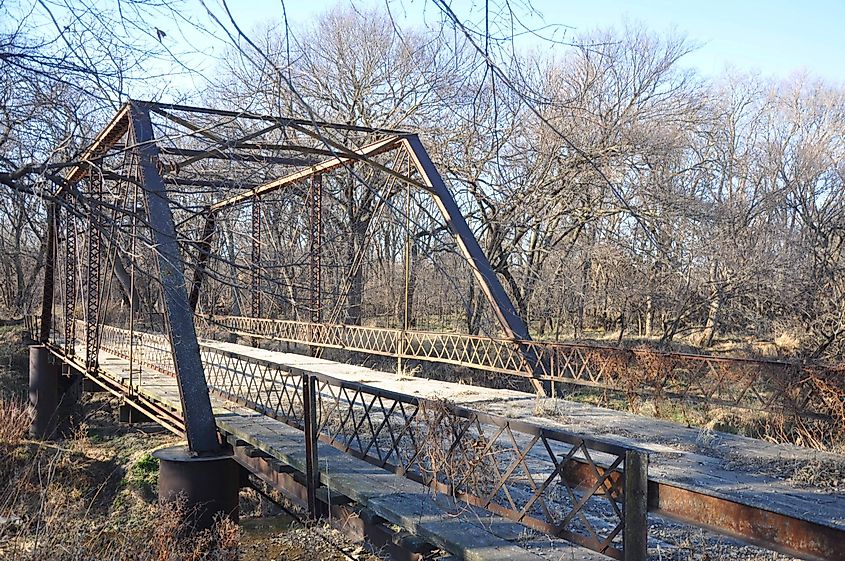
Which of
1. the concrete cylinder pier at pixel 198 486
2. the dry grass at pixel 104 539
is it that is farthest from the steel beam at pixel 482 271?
the dry grass at pixel 104 539

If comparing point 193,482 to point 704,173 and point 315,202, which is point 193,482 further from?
point 704,173

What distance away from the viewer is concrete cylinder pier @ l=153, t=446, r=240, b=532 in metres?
8.39

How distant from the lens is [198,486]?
851cm

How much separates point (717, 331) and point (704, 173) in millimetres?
5437

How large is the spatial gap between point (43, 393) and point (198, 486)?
12686 millimetres

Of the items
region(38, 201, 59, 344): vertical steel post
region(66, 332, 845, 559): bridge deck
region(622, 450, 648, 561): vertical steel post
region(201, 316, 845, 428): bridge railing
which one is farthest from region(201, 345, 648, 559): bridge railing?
region(38, 201, 59, 344): vertical steel post

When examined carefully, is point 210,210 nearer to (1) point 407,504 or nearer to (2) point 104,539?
(1) point 407,504

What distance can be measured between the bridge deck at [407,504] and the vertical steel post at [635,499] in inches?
34.2

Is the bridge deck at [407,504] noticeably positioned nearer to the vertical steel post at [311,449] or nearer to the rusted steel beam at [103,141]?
the vertical steel post at [311,449]

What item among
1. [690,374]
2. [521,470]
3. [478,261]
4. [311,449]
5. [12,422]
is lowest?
[12,422]

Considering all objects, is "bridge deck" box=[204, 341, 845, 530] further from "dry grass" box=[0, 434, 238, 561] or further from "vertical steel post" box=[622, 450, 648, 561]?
"dry grass" box=[0, 434, 238, 561]

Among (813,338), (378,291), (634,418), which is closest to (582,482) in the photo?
(634,418)

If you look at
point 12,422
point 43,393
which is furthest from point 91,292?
point 43,393

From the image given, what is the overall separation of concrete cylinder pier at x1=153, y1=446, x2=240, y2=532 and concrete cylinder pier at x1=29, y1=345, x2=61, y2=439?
11937 mm
